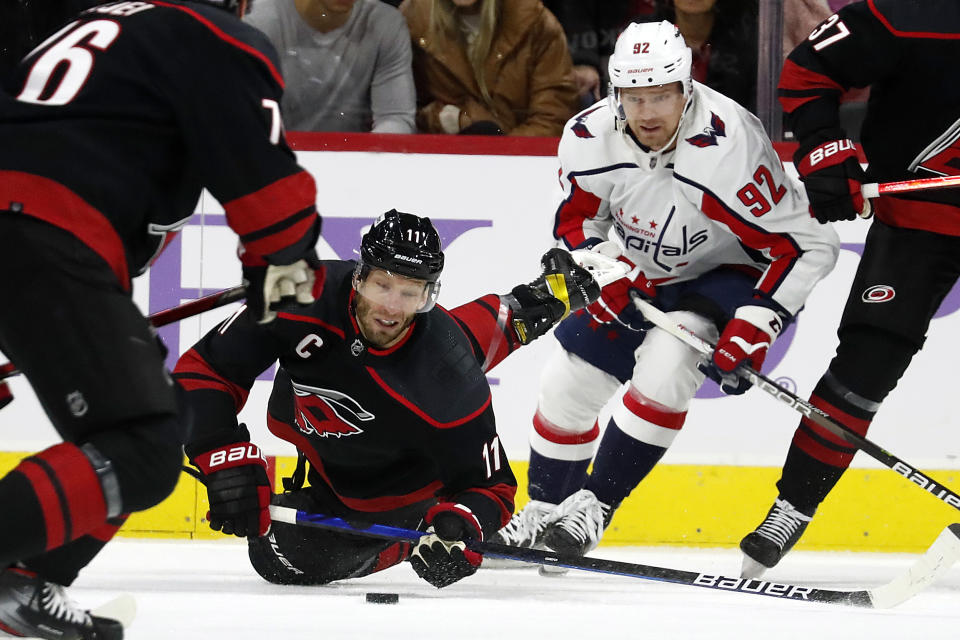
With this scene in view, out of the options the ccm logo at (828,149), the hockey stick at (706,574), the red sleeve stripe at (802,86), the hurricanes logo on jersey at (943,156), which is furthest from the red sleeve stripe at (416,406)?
the hurricanes logo on jersey at (943,156)

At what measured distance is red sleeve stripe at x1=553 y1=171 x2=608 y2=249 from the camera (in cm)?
338

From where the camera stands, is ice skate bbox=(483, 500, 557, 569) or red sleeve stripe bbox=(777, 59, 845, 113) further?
ice skate bbox=(483, 500, 557, 569)

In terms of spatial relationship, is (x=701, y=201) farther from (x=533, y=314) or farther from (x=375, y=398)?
(x=375, y=398)

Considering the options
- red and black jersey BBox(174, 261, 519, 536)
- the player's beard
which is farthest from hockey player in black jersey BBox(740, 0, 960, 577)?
the player's beard

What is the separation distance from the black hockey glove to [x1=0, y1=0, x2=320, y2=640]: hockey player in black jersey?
598mm

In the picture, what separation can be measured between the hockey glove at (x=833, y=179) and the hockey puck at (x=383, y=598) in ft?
4.10

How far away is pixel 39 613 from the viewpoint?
6.16 feet

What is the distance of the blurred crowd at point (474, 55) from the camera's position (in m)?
3.89

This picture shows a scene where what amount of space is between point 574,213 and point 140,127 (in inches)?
70.6

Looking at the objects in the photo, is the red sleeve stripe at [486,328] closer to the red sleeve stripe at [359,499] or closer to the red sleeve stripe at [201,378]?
the red sleeve stripe at [359,499]

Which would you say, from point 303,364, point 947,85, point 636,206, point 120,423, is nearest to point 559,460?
point 636,206

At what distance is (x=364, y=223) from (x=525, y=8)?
772 mm

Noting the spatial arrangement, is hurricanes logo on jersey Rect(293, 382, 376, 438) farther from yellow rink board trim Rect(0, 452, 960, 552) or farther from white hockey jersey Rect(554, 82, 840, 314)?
yellow rink board trim Rect(0, 452, 960, 552)

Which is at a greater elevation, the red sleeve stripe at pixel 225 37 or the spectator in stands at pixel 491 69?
the red sleeve stripe at pixel 225 37
